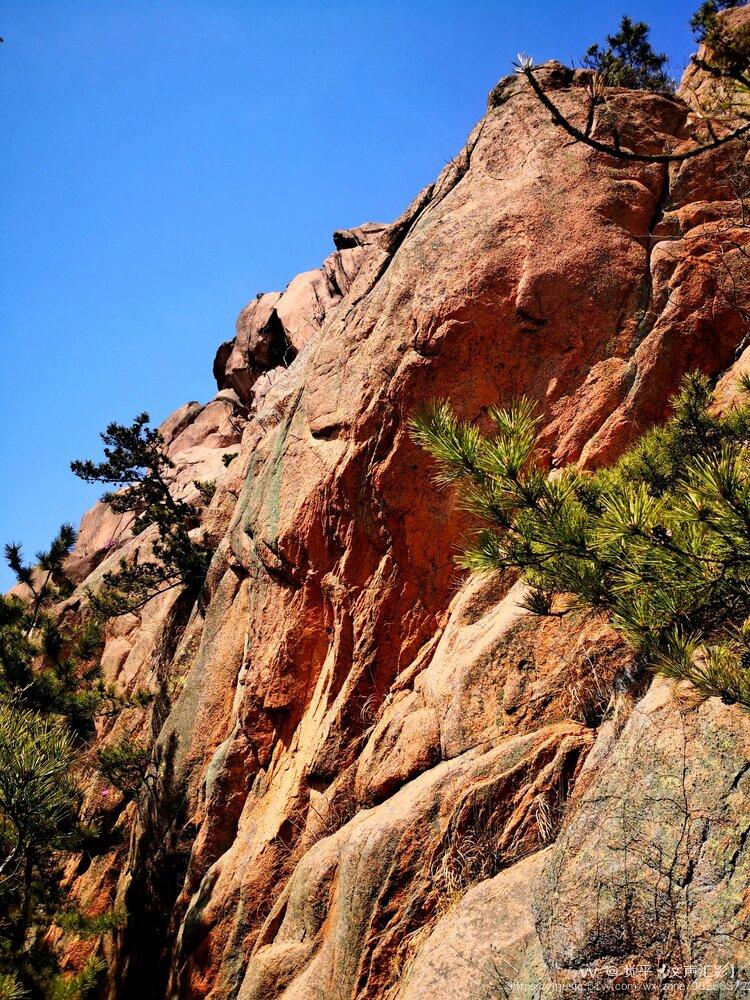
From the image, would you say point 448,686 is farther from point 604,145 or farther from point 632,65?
point 632,65

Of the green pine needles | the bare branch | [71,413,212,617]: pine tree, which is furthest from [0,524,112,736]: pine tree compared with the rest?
the bare branch

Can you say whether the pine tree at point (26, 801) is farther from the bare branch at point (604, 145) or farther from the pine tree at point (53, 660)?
the bare branch at point (604, 145)

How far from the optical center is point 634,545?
4137 millimetres

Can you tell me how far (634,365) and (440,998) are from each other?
20.1 feet

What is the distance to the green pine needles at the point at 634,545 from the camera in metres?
3.91

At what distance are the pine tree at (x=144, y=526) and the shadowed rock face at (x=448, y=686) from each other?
2.35 meters

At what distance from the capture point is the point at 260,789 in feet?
30.9

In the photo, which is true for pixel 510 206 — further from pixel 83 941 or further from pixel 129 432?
pixel 83 941

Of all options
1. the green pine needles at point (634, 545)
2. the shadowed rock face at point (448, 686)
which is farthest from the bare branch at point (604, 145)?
the shadowed rock face at point (448, 686)

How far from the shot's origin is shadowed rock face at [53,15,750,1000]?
181 inches

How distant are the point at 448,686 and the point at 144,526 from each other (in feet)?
42.4

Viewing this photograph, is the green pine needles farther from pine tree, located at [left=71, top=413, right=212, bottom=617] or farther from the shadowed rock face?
pine tree, located at [left=71, top=413, right=212, bottom=617]

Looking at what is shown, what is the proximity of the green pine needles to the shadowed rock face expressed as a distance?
461 mm

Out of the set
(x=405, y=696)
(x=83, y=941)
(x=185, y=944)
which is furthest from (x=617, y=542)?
(x=83, y=941)
